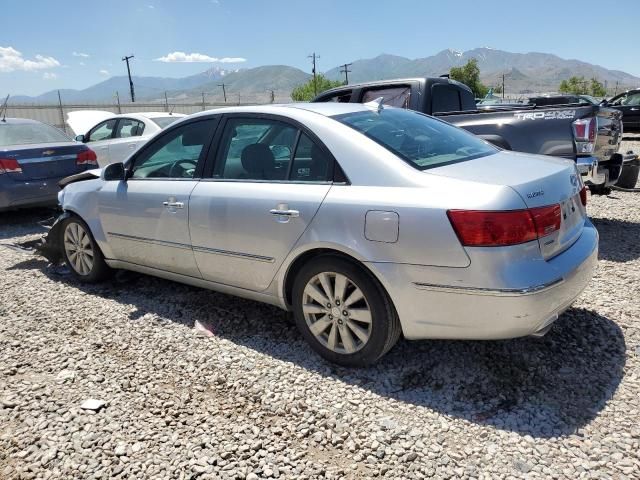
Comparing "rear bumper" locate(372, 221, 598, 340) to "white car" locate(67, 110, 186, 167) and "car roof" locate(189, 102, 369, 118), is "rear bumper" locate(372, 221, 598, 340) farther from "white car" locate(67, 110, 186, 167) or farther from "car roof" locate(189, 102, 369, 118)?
"white car" locate(67, 110, 186, 167)

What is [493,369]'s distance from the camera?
3.11 metres

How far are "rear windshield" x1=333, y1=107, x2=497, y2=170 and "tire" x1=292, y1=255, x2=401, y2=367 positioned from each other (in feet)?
2.48

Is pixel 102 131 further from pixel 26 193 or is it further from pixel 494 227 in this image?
pixel 494 227

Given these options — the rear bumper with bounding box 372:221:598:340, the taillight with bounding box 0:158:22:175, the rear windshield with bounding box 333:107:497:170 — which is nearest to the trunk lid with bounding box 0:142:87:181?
the taillight with bounding box 0:158:22:175

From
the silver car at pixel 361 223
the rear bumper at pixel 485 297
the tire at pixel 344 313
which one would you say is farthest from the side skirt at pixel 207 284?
the rear bumper at pixel 485 297

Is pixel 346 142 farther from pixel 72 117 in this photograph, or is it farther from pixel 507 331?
pixel 72 117

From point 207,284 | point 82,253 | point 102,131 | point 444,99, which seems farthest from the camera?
point 102,131

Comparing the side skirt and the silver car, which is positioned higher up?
the silver car

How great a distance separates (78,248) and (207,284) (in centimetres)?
181

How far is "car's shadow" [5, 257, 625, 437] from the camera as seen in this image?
2.71 metres

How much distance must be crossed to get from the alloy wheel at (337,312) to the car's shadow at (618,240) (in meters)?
3.31

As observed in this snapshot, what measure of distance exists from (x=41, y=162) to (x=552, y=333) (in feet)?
23.2

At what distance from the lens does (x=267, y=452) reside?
2488 mm

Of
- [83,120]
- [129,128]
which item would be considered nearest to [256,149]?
[129,128]
